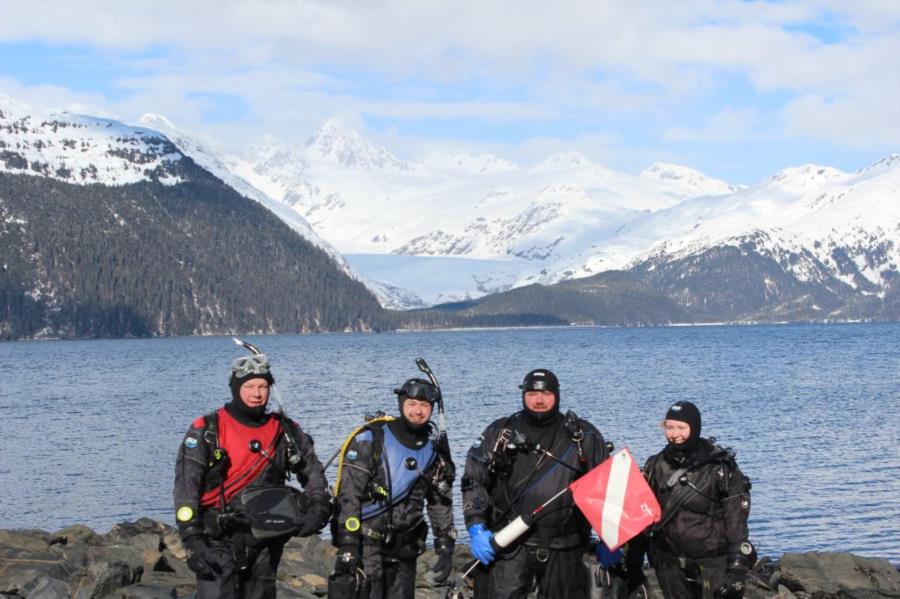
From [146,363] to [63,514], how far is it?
344 ft

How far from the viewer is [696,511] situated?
1366 centimetres

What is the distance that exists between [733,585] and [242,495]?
539cm

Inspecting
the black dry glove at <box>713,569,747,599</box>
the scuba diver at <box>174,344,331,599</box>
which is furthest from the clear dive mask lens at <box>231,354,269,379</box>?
the black dry glove at <box>713,569,747,599</box>

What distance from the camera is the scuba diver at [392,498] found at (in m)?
13.0

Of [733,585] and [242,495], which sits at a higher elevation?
[242,495]

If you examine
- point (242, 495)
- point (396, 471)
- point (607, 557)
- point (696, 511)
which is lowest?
point (607, 557)

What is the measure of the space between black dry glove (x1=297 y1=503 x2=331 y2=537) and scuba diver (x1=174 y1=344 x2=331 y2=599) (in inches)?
0.4

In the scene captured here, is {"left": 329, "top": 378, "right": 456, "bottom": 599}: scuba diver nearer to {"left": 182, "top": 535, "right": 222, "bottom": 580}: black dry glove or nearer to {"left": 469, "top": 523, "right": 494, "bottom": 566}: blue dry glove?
{"left": 469, "top": 523, "right": 494, "bottom": 566}: blue dry glove

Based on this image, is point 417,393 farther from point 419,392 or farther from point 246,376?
point 246,376

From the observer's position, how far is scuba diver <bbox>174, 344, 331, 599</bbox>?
12.5m

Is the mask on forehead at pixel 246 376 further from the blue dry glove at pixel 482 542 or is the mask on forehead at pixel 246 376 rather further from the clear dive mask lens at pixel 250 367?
the blue dry glove at pixel 482 542

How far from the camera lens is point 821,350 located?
524ft

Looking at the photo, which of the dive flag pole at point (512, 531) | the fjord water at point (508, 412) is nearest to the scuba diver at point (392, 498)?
the dive flag pole at point (512, 531)

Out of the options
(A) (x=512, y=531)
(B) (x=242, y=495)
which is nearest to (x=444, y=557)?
(A) (x=512, y=531)
